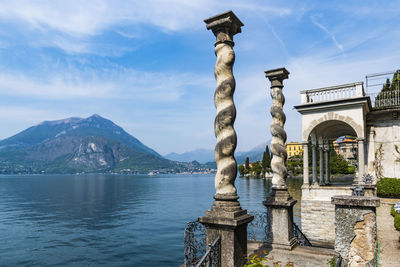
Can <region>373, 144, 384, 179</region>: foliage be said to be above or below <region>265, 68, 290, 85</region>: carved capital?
below

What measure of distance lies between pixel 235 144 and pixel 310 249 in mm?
4684

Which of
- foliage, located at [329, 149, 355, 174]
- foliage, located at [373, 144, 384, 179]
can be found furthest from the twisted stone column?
foliage, located at [329, 149, 355, 174]

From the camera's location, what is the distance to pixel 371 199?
163 inches

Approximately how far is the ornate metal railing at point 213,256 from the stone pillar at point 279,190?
3.31 m

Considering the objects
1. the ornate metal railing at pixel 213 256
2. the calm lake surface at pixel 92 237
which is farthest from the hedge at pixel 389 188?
the ornate metal railing at pixel 213 256

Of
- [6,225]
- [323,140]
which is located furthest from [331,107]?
[6,225]

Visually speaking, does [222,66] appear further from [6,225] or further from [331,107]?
[6,225]

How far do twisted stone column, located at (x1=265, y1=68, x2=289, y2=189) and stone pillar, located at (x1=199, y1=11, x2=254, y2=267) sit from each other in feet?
10.1

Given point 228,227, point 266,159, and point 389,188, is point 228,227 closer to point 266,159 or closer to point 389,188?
point 389,188

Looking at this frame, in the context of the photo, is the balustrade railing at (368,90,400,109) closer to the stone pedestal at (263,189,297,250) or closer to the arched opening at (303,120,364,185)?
the arched opening at (303,120,364,185)

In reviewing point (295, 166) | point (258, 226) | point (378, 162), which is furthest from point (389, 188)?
point (295, 166)

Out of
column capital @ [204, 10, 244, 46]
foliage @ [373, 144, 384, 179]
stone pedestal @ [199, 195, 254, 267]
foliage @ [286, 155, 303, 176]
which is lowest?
foliage @ [286, 155, 303, 176]

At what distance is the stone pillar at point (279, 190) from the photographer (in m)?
8.20

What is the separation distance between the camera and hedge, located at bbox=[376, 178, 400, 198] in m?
18.5
